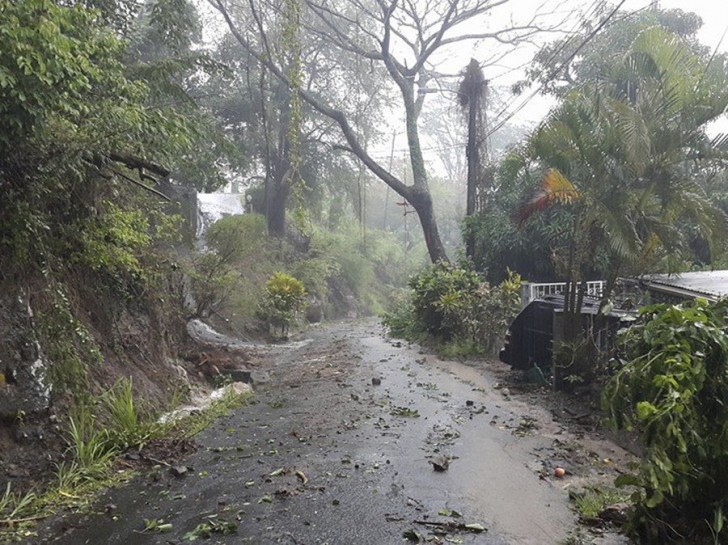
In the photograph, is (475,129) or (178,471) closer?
(178,471)

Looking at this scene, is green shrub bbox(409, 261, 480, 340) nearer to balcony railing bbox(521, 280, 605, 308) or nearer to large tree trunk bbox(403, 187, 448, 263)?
balcony railing bbox(521, 280, 605, 308)

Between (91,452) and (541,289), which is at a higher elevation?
(541,289)

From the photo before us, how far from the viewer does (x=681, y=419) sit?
3430mm

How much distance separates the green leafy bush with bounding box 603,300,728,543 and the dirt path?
0.62 meters

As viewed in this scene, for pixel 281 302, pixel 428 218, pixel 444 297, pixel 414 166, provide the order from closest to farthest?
pixel 444 297, pixel 281 302, pixel 428 218, pixel 414 166

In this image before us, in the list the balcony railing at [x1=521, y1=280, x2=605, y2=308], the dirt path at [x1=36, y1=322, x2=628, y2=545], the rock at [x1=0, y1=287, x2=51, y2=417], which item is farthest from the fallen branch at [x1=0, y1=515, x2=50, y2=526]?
the balcony railing at [x1=521, y1=280, x2=605, y2=308]

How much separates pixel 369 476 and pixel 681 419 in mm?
2850

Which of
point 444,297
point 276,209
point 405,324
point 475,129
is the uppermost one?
point 475,129

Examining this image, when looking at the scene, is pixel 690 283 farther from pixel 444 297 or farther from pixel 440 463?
pixel 444 297

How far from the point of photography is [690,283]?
856 cm

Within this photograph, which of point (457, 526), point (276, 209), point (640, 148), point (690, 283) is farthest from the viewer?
point (276, 209)

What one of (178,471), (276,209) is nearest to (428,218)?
(276,209)

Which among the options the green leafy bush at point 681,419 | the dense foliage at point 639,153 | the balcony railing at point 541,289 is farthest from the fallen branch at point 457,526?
the balcony railing at point 541,289

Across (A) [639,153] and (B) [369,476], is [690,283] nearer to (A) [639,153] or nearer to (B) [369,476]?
(A) [639,153]
